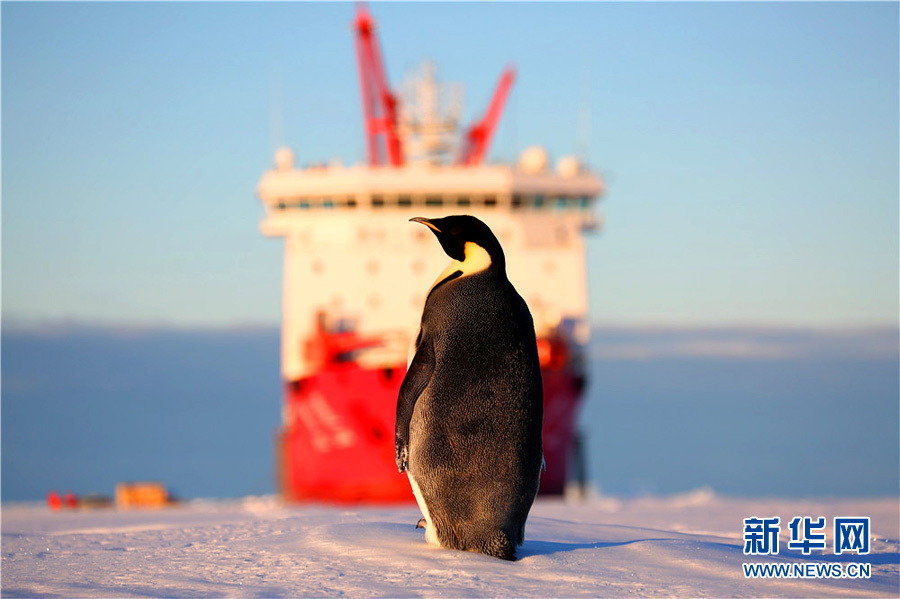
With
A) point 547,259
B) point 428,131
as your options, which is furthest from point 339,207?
point 547,259

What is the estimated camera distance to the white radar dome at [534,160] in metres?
21.7

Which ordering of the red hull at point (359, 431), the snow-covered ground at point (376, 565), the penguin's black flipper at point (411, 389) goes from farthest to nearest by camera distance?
1. the red hull at point (359, 431)
2. the penguin's black flipper at point (411, 389)
3. the snow-covered ground at point (376, 565)

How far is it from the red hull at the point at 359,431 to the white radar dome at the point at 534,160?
14.3ft

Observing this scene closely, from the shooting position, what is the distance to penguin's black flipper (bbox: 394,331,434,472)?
19.2 feet

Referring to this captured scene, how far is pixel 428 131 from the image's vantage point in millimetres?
22516

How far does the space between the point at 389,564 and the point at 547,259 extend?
1638cm

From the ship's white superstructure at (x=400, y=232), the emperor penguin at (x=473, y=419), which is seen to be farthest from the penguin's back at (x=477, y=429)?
the ship's white superstructure at (x=400, y=232)

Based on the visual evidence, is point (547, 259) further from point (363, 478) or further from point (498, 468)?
point (498, 468)

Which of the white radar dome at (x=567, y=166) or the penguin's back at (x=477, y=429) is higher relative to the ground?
the white radar dome at (x=567, y=166)

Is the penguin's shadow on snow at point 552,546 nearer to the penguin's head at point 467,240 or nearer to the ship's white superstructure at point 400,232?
the penguin's head at point 467,240

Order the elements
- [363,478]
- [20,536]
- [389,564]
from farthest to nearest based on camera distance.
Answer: [363,478] → [20,536] → [389,564]

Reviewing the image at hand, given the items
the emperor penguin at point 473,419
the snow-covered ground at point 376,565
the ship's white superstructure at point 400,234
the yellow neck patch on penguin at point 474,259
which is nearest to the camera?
the snow-covered ground at point 376,565

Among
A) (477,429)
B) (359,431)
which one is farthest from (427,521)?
(359,431)

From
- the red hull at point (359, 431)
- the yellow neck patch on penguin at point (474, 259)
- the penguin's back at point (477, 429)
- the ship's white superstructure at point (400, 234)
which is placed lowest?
the red hull at point (359, 431)
